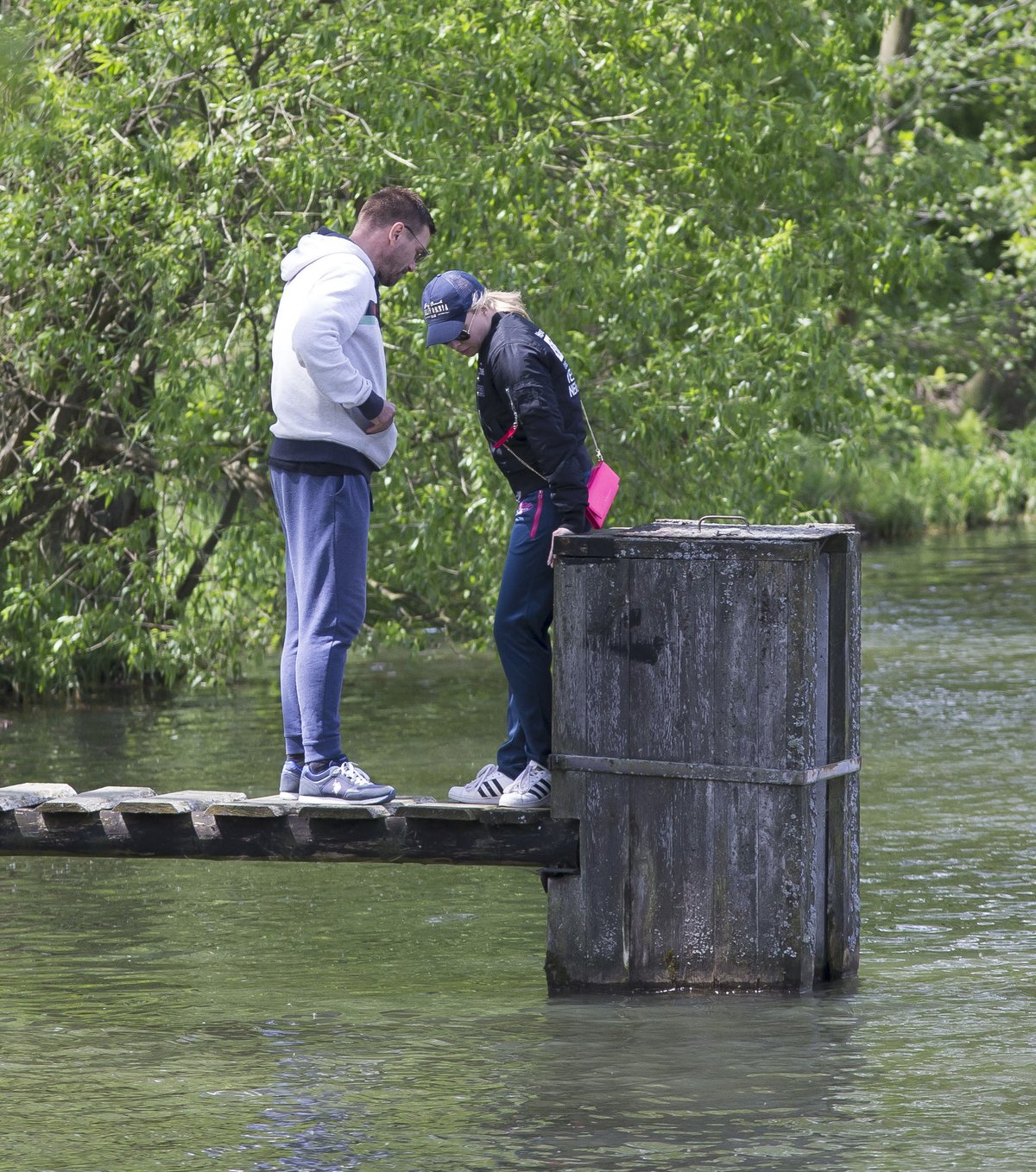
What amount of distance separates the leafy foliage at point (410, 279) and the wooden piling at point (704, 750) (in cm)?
593

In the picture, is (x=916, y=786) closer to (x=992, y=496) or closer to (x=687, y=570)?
(x=687, y=570)

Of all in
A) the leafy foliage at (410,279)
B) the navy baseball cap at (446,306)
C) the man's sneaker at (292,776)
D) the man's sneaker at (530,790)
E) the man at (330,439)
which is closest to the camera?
the man at (330,439)

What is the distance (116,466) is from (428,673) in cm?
404

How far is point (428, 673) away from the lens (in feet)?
59.3

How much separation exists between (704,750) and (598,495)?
3.21 feet

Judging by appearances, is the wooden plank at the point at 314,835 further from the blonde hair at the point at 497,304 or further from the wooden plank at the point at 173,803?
the blonde hair at the point at 497,304

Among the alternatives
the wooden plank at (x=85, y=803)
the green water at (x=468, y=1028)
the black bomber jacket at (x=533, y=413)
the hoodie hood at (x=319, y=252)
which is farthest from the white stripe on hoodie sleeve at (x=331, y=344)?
the green water at (x=468, y=1028)

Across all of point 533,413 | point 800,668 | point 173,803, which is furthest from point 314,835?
point 800,668

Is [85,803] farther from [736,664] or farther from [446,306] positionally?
[736,664]

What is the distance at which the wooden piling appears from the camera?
7.10 metres

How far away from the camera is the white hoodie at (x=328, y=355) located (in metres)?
7.13

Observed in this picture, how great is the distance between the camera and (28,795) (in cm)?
776

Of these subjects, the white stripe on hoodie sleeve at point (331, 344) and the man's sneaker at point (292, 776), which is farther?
the man's sneaker at point (292, 776)

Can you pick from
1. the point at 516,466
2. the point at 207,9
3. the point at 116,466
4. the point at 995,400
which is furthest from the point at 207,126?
the point at 995,400
